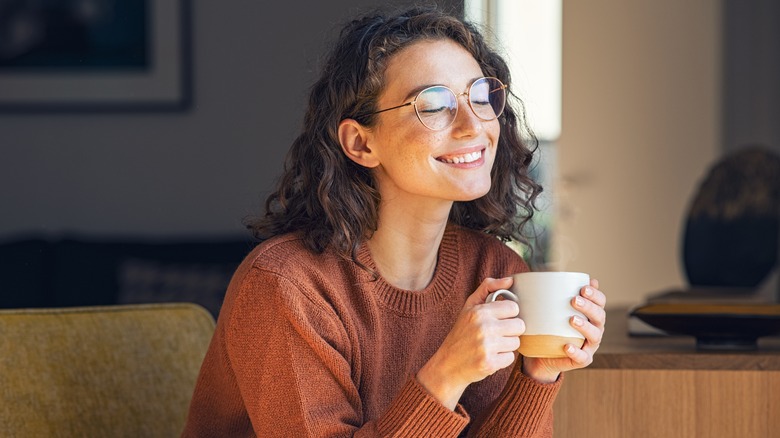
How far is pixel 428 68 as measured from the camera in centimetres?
136

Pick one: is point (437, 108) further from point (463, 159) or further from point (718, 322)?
point (718, 322)

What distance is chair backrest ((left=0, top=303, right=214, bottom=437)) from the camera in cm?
145

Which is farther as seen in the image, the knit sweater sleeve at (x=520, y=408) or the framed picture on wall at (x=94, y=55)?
the framed picture on wall at (x=94, y=55)

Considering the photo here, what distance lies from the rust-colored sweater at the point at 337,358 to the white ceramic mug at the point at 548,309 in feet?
0.43

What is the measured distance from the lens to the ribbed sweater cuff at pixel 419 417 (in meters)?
1.21

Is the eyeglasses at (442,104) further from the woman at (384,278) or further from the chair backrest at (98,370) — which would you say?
the chair backrest at (98,370)

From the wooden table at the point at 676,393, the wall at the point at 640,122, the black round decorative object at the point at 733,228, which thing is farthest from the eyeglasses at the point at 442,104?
the wall at the point at 640,122

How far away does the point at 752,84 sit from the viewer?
4816 millimetres

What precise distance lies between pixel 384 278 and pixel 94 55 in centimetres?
202

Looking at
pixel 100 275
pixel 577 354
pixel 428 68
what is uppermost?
pixel 428 68

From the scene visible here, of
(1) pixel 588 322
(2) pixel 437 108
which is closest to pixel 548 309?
(1) pixel 588 322

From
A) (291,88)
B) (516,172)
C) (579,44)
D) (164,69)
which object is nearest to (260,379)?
(516,172)

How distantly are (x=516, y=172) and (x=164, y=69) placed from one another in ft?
5.96

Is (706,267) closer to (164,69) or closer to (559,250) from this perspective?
(164,69)
